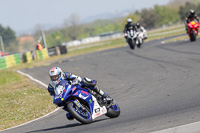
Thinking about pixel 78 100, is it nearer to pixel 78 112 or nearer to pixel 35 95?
pixel 78 112

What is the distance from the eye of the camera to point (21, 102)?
13.9m

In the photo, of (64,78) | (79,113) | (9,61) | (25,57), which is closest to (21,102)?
(64,78)

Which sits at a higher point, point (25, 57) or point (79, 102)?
point (79, 102)

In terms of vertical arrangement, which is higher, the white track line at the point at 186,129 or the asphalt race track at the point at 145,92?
the white track line at the point at 186,129

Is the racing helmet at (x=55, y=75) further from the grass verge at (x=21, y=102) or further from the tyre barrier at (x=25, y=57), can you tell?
the tyre barrier at (x=25, y=57)

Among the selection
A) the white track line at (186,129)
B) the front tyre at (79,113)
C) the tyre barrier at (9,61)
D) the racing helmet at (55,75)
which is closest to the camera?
the white track line at (186,129)

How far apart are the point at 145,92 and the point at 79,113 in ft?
15.6

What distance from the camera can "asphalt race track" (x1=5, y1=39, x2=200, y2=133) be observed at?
7.33 m

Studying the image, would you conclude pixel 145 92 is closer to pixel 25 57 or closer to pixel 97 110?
pixel 97 110

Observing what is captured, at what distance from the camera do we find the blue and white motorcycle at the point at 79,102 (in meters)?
7.57

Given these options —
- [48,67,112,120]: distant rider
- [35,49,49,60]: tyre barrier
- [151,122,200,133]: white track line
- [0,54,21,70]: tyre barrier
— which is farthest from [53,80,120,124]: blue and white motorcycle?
[35,49,49,60]: tyre barrier

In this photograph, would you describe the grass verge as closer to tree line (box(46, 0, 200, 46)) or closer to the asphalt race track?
the asphalt race track

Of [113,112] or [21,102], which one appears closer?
[113,112]

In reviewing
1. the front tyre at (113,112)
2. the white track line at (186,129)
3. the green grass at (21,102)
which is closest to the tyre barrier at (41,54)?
the green grass at (21,102)
